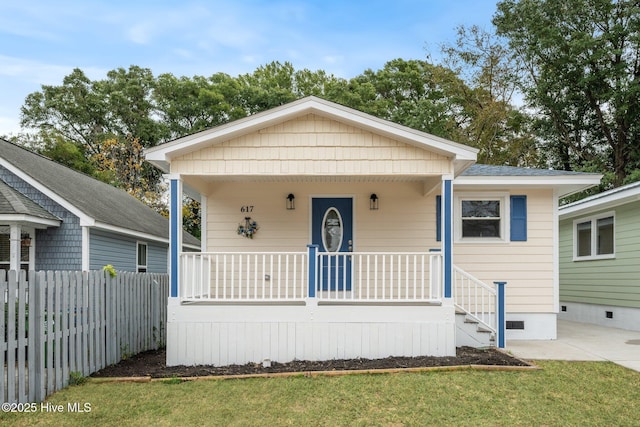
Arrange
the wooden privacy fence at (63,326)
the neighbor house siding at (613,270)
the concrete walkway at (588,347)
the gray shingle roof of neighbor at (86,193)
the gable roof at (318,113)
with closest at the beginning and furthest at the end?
the wooden privacy fence at (63,326) < the gable roof at (318,113) < the concrete walkway at (588,347) < the neighbor house siding at (613,270) < the gray shingle roof of neighbor at (86,193)

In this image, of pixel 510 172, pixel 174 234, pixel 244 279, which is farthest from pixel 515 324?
pixel 174 234

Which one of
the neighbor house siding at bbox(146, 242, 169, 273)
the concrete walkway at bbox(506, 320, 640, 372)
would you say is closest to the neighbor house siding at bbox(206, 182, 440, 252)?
the concrete walkway at bbox(506, 320, 640, 372)

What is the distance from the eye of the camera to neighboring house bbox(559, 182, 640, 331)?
427 inches

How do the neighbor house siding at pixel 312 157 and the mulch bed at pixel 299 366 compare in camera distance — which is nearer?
the mulch bed at pixel 299 366

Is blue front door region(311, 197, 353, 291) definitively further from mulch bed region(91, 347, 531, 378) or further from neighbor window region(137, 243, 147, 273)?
neighbor window region(137, 243, 147, 273)

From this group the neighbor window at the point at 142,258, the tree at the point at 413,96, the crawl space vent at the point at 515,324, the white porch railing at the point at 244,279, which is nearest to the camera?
the white porch railing at the point at 244,279

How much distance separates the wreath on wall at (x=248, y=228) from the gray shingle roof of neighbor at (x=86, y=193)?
3780mm

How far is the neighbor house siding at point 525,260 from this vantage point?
32.6 ft

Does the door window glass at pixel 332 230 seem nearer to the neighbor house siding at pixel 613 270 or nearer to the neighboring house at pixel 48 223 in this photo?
the neighboring house at pixel 48 223

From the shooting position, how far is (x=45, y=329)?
5.70m

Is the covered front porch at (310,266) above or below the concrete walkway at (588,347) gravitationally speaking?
above

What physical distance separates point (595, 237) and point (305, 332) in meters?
8.45

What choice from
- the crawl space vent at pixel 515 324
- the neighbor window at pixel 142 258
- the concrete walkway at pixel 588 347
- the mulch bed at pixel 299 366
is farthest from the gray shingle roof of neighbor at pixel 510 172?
the neighbor window at pixel 142 258

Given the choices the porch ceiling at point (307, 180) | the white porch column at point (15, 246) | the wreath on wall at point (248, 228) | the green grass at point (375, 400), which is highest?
the porch ceiling at point (307, 180)
